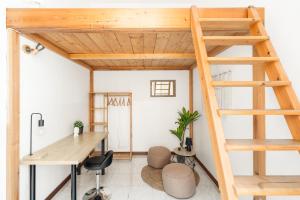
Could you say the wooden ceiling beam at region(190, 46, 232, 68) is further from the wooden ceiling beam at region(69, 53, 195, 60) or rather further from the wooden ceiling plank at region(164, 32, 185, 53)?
the wooden ceiling plank at region(164, 32, 185, 53)

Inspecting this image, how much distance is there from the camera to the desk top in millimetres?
2262

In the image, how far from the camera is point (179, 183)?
2896 mm

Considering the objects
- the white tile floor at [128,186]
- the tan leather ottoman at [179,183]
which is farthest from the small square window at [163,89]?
the tan leather ottoman at [179,183]

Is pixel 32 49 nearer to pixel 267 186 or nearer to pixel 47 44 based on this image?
pixel 47 44

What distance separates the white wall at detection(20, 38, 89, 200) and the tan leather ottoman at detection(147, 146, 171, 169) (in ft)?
5.63

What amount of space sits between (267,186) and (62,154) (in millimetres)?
2352

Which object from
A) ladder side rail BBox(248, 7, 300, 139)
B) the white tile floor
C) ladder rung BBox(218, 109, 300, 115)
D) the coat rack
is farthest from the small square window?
ladder rung BBox(218, 109, 300, 115)

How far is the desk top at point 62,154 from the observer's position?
2.26 m

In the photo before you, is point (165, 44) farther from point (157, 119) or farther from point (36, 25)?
point (157, 119)

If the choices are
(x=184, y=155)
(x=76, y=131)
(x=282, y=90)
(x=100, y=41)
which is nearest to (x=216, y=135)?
(x=282, y=90)

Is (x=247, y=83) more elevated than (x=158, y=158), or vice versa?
(x=247, y=83)

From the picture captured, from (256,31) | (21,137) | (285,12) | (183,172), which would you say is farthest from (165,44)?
(21,137)

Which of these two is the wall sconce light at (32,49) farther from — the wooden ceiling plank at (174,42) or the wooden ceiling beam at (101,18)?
the wooden ceiling plank at (174,42)

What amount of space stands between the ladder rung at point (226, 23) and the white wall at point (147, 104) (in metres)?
3.22
